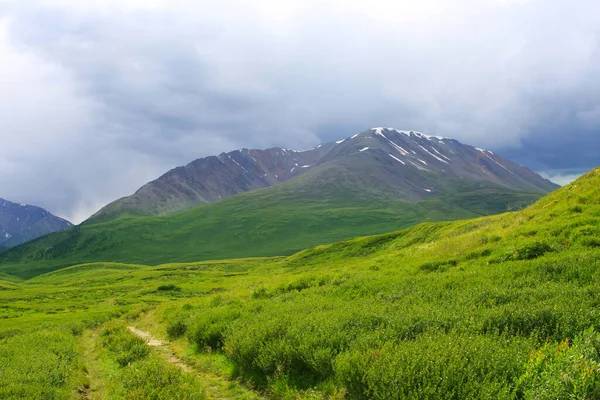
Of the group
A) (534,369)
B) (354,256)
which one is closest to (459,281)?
(534,369)

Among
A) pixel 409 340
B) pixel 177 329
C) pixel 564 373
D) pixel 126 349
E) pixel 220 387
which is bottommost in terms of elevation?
pixel 126 349

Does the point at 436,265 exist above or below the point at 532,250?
below

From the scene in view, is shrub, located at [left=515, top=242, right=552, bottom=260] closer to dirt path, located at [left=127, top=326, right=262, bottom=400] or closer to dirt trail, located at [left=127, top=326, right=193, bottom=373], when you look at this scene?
dirt path, located at [left=127, top=326, right=262, bottom=400]

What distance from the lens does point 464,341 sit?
9.09 m

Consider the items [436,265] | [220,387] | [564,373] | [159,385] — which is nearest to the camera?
[564,373]

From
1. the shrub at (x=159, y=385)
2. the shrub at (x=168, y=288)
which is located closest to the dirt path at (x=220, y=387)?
the shrub at (x=159, y=385)

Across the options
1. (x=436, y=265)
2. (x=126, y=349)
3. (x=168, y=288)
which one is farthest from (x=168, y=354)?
(x=168, y=288)

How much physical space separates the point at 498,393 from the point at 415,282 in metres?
10.4

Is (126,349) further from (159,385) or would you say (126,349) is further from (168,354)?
(159,385)

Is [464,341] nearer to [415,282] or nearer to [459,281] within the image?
[459,281]

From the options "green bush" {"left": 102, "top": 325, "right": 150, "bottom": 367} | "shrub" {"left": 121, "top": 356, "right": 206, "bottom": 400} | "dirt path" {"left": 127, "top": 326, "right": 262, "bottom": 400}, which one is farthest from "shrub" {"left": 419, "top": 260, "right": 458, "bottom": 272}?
"green bush" {"left": 102, "top": 325, "right": 150, "bottom": 367}

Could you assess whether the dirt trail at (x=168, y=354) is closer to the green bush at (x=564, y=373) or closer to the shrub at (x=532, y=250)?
the green bush at (x=564, y=373)

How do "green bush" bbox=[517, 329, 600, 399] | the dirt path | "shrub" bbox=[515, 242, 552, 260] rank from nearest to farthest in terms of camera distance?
"green bush" bbox=[517, 329, 600, 399]
the dirt path
"shrub" bbox=[515, 242, 552, 260]

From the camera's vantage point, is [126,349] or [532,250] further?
[126,349]
